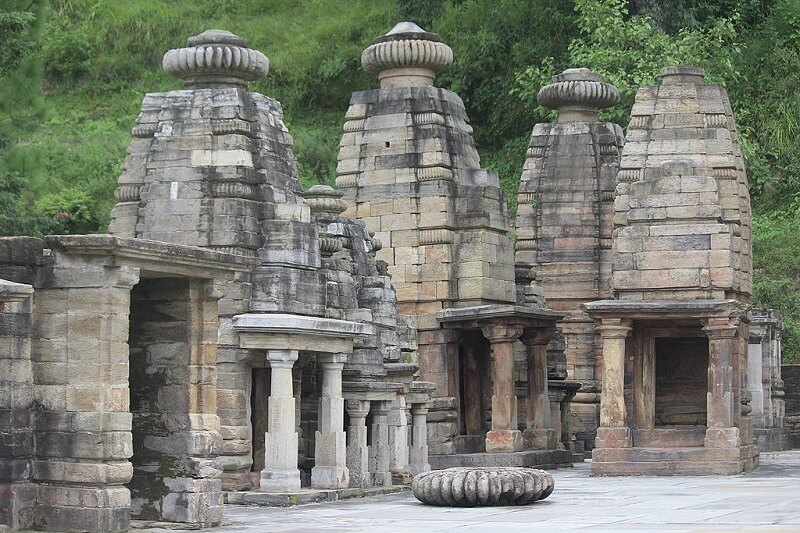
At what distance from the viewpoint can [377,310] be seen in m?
29.0

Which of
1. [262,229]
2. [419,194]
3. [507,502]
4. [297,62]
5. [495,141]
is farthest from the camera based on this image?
[297,62]

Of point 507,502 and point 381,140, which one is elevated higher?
point 381,140

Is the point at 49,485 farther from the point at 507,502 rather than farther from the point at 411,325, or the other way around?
the point at 411,325

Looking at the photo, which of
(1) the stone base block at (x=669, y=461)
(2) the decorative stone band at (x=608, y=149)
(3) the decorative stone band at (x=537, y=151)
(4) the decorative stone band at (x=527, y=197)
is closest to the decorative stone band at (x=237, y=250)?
(1) the stone base block at (x=669, y=461)

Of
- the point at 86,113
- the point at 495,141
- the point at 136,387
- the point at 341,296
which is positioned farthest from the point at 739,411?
the point at 86,113

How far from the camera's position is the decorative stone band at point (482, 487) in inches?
904

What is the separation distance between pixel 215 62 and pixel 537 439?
12.3 meters

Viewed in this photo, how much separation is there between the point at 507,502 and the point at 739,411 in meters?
9.98

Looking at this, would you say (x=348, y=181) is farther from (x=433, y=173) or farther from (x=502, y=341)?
(x=502, y=341)

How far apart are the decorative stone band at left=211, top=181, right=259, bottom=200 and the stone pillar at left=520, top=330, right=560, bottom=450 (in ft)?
34.9

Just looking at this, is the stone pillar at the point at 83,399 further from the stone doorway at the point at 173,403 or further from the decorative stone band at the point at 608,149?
the decorative stone band at the point at 608,149

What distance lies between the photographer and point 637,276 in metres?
32.0

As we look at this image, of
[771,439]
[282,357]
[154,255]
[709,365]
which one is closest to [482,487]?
[282,357]

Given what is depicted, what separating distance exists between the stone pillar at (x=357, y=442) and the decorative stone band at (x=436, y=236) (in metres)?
8.15
